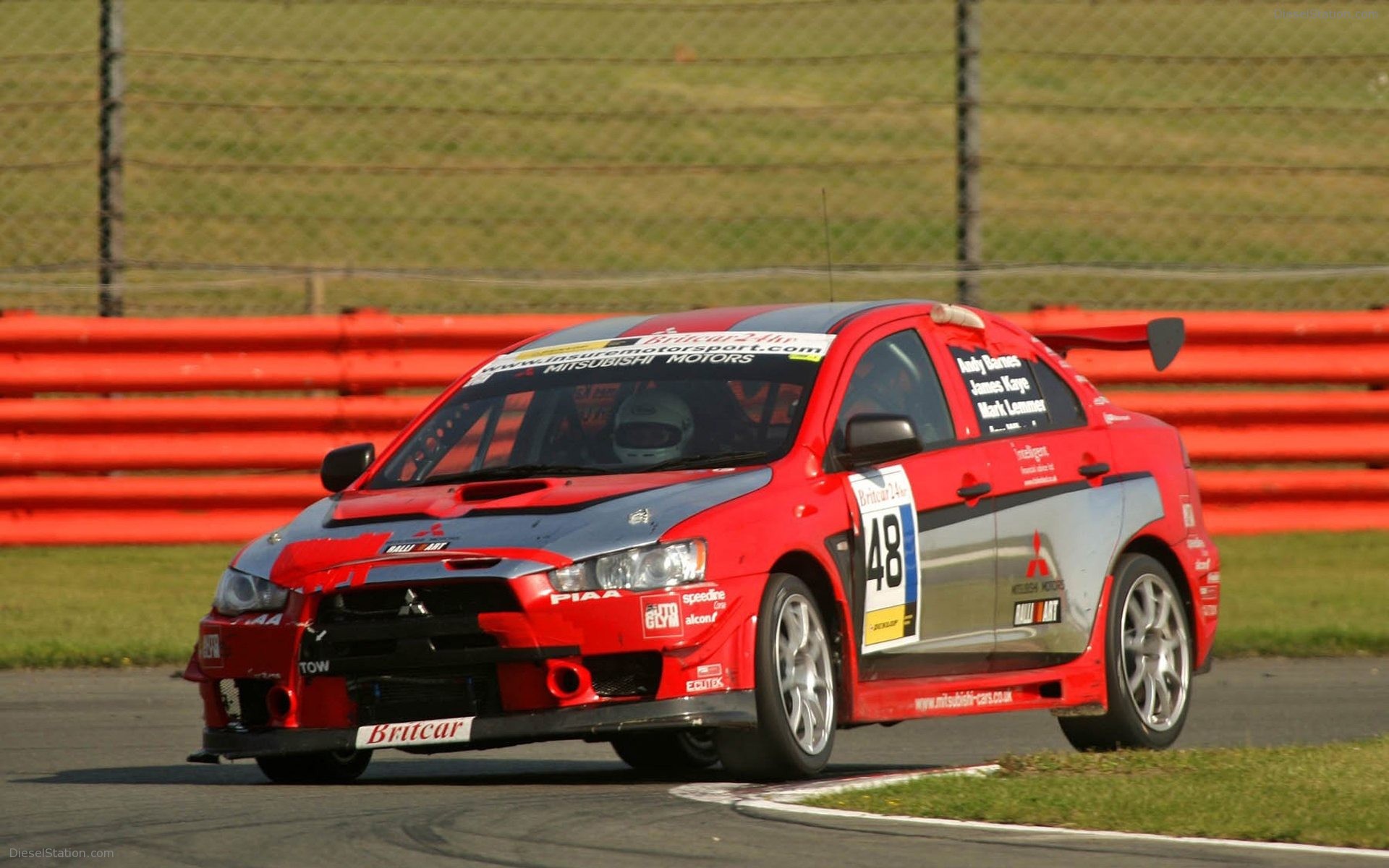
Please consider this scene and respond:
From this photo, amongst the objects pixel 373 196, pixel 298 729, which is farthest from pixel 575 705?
pixel 373 196

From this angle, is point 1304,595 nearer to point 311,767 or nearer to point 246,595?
point 311,767

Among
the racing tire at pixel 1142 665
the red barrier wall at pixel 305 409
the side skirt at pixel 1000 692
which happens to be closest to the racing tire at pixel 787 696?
the side skirt at pixel 1000 692

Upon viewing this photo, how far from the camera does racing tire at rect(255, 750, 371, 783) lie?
7.21m

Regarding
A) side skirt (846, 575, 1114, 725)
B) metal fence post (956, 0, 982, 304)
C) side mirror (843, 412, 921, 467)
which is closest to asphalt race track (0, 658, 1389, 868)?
side skirt (846, 575, 1114, 725)

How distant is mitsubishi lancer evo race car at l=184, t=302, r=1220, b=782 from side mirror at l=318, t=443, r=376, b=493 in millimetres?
11

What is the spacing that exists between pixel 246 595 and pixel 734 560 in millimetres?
1472

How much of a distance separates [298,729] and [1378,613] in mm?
6903

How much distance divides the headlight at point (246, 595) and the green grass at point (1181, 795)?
177cm

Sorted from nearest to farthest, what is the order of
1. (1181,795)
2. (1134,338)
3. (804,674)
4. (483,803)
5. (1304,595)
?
1. (1181,795)
2. (483,803)
3. (804,674)
4. (1134,338)
5. (1304,595)

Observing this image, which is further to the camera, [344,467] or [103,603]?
[103,603]

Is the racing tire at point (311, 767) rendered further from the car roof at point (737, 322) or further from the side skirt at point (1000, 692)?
the car roof at point (737, 322)

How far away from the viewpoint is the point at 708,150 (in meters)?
25.8

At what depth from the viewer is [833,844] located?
221 inches

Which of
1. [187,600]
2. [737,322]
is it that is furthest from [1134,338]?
[187,600]
